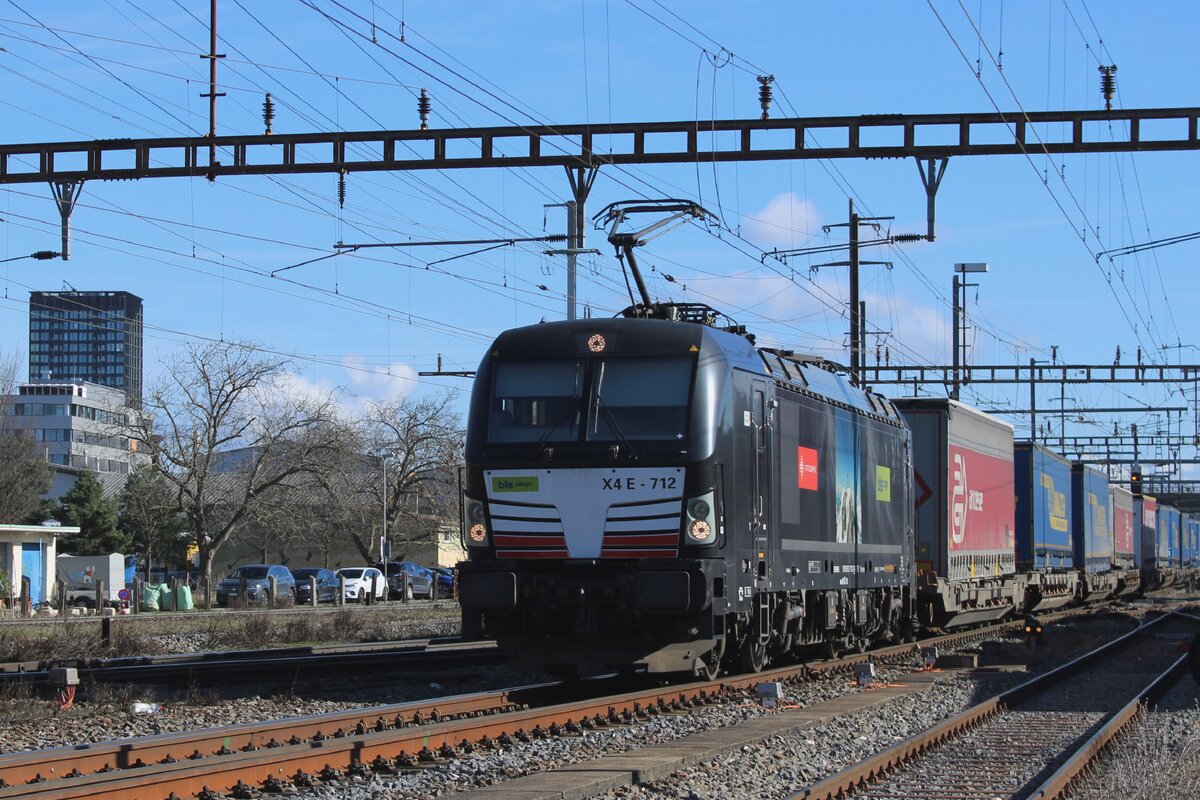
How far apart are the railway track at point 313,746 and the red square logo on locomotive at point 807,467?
311 centimetres

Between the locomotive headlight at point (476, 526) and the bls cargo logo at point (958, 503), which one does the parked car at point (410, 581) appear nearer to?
the bls cargo logo at point (958, 503)

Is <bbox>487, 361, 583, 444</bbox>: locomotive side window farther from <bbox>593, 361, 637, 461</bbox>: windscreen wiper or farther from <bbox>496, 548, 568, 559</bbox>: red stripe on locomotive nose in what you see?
<bbox>496, 548, 568, 559</bbox>: red stripe on locomotive nose

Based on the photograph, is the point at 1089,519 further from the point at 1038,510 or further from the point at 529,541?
the point at 529,541

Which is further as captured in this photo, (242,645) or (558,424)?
(242,645)

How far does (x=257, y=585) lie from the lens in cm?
4753

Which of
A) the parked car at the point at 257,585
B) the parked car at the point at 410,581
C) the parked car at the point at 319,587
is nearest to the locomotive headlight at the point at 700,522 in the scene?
the parked car at the point at 257,585

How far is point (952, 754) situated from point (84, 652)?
1451 centimetres

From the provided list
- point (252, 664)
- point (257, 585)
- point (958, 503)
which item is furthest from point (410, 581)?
point (252, 664)

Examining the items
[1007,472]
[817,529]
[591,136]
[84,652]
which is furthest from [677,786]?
[1007,472]

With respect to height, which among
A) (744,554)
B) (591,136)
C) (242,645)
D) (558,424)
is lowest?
(242,645)

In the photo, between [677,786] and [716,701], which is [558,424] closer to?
[716,701]

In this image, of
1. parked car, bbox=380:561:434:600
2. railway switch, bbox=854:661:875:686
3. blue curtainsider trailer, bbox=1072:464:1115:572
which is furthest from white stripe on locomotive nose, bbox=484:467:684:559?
parked car, bbox=380:561:434:600

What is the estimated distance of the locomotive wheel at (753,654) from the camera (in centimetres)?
1639

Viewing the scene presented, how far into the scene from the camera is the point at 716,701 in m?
14.8
